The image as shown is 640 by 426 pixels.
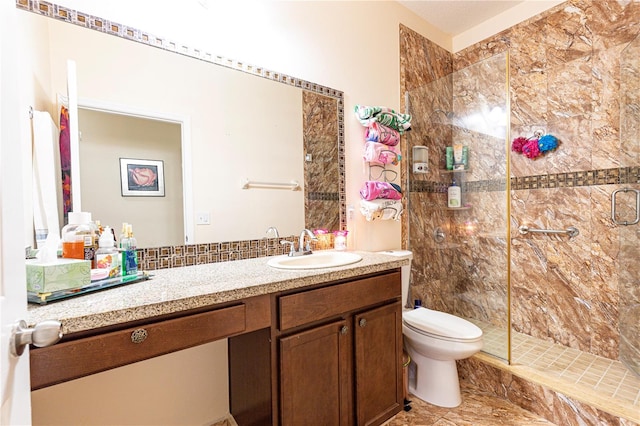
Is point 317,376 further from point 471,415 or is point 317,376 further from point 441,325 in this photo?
point 471,415

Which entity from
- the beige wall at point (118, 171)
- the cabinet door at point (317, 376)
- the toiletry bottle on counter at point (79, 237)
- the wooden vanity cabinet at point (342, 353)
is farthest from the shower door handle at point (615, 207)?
the toiletry bottle on counter at point (79, 237)

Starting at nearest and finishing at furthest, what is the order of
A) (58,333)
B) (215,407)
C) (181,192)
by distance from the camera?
1. (58,333)
2. (181,192)
3. (215,407)

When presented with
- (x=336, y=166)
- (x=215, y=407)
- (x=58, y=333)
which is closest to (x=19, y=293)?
(x=58, y=333)

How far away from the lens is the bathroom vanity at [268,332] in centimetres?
83

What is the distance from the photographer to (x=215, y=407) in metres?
1.58

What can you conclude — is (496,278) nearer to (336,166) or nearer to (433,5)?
(336,166)

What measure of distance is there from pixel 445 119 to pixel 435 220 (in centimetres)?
85

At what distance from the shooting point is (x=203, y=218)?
1.53 m

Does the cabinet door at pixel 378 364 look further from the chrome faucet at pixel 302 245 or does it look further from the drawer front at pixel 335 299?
the chrome faucet at pixel 302 245

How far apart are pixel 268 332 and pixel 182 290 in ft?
1.21

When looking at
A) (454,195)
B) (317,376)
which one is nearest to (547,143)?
(454,195)

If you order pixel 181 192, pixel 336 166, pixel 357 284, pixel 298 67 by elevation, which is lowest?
pixel 357 284

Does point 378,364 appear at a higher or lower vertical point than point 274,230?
lower

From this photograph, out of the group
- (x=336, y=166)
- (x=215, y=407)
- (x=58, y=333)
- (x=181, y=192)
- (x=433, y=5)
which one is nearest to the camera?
(x=58, y=333)
